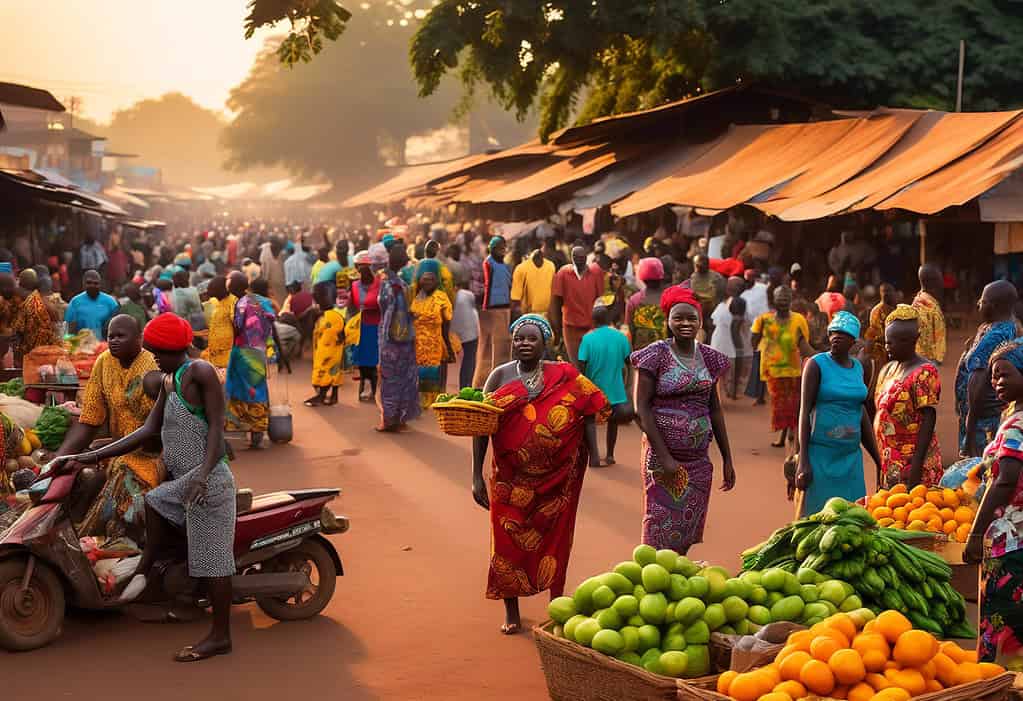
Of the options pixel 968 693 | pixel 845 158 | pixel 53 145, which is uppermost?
pixel 53 145

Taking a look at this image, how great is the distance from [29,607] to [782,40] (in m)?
19.9

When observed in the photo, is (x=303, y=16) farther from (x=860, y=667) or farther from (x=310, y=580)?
(x=860, y=667)

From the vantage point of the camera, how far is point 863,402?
7312 millimetres

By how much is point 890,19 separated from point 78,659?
21.6 meters

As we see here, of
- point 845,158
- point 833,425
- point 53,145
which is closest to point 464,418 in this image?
point 833,425

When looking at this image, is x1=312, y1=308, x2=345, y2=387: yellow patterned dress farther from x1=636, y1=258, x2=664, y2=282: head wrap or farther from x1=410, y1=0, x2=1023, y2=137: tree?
x1=410, y1=0, x2=1023, y2=137: tree

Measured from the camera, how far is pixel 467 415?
6.60 m

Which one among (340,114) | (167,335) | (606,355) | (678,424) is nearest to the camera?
(167,335)

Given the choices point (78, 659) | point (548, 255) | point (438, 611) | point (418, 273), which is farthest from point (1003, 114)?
point (78, 659)

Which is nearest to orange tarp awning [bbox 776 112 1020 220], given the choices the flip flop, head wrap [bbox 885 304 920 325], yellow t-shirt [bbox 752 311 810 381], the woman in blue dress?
yellow t-shirt [bbox 752 311 810 381]

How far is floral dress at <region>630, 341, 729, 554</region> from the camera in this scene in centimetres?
695

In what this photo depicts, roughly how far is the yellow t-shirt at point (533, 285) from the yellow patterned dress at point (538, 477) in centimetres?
942

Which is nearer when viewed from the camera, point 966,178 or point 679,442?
point 679,442

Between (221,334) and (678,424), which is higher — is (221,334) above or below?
above
